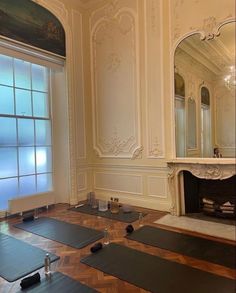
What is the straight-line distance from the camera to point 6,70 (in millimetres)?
3916

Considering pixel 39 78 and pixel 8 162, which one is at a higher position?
pixel 39 78

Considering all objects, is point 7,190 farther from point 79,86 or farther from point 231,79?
point 231,79

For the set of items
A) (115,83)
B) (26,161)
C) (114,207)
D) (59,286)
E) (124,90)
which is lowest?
(59,286)

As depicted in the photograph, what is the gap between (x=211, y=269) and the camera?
85.0 inches

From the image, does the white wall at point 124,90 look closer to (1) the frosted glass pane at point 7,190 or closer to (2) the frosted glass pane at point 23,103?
(2) the frosted glass pane at point 23,103

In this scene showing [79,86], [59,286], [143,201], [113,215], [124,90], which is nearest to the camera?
[59,286]

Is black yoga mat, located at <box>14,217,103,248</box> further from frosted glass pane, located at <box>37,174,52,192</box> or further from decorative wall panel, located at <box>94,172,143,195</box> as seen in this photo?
decorative wall panel, located at <box>94,172,143,195</box>

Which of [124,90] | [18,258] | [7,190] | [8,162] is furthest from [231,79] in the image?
[7,190]

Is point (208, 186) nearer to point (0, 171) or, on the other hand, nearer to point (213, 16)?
point (213, 16)

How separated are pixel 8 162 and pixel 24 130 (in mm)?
621

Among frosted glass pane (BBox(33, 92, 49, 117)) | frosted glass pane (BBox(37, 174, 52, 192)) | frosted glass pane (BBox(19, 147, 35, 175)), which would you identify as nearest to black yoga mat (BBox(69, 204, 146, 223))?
frosted glass pane (BBox(37, 174, 52, 192))

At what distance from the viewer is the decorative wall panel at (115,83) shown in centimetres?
433

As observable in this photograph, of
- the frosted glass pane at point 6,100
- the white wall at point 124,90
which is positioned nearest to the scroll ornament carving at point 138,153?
the white wall at point 124,90

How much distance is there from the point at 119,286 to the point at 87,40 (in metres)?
4.50
